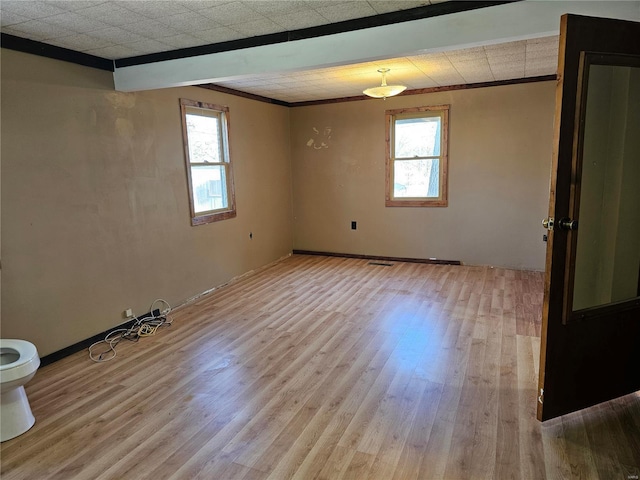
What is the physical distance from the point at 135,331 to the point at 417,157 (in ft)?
13.7

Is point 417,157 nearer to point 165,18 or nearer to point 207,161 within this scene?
point 207,161

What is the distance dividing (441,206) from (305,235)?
7.34ft

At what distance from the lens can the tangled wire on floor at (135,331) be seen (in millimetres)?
3219

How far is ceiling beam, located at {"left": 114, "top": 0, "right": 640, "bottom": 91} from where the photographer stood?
7.14 feet

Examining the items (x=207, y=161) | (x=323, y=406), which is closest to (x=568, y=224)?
(x=323, y=406)

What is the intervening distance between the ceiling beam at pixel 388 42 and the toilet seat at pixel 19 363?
216cm

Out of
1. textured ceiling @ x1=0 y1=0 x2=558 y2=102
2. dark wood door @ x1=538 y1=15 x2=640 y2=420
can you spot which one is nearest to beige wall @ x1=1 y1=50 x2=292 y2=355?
textured ceiling @ x1=0 y1=0 x2=558 y2=102

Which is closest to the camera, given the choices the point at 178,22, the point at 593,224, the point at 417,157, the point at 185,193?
the point at 593,224

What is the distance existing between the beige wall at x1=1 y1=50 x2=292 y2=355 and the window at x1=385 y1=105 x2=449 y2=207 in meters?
2.44

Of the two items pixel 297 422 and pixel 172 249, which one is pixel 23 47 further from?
pixel 297 422

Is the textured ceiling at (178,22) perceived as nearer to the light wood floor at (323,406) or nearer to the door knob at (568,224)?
the door knob at (568,224)

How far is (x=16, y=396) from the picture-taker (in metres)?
2.25

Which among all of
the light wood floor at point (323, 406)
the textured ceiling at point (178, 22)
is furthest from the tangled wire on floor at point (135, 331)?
the textured ceiling at point (178, 22)

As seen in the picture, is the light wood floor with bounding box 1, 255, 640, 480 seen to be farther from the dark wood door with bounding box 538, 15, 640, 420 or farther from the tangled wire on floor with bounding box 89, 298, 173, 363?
the dark wood door with bounding box 538, 15, 640, 420
